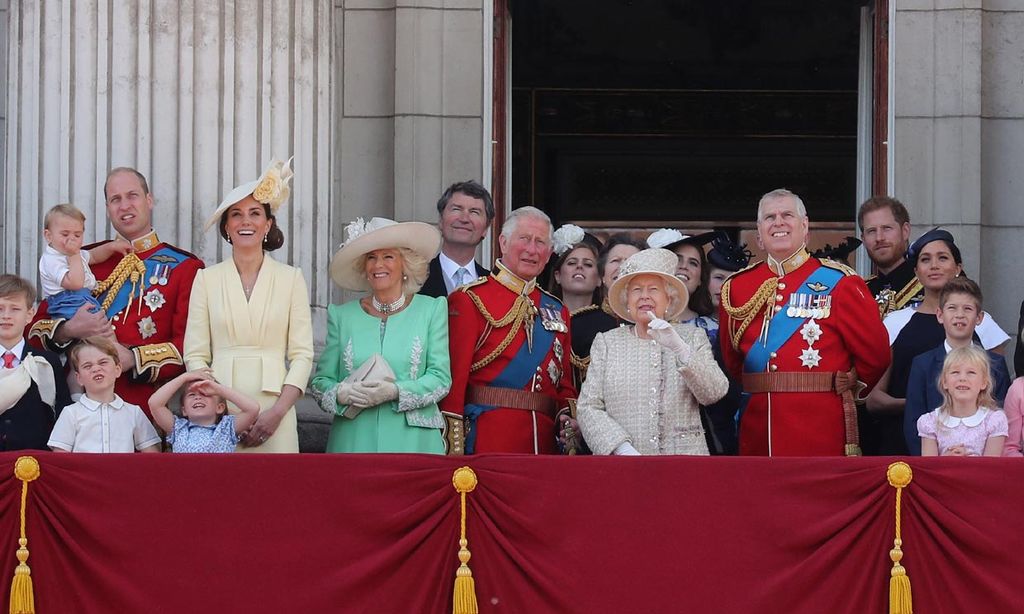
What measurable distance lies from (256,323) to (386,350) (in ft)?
1.70

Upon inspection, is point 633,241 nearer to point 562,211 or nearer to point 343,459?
point 343,459

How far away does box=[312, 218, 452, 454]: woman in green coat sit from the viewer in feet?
23.9

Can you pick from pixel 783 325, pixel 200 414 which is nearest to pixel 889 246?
pixel 783 325

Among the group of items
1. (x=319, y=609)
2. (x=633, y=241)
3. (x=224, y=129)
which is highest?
(x=224, y=129)

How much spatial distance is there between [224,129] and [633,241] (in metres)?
2.21

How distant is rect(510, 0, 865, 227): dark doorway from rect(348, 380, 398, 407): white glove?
858cm

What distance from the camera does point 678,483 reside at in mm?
6574

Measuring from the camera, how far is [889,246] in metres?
8.37

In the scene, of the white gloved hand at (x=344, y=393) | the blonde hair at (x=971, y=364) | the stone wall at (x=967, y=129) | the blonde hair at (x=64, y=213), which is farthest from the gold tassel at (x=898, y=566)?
the blonde hair at (x=64, y=213)

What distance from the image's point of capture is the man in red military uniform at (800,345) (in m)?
7.47

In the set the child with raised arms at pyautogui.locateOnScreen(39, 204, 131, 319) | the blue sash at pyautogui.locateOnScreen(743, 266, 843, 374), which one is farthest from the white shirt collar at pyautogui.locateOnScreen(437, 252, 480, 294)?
the child with raised arms at pyautogui.locateOnScreen(39, 204, 131, 319)

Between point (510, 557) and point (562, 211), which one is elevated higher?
point (562, 211)

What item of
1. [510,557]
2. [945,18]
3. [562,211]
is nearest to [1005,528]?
[510,557]

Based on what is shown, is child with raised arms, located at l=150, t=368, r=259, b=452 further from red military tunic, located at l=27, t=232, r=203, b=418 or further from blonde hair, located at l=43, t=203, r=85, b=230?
blonde hair, located at l=43, t=203, r=85, b=230
